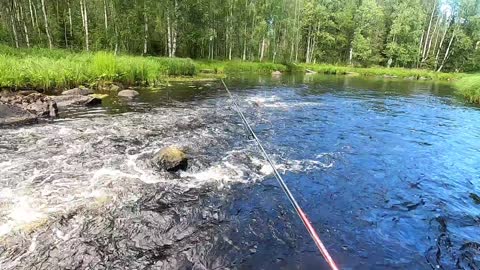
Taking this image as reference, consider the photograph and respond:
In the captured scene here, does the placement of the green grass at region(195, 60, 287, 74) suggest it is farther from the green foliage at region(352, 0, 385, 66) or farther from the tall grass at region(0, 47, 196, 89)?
the green foliage at region(352, 0, 385, 66)

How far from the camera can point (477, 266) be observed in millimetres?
3922

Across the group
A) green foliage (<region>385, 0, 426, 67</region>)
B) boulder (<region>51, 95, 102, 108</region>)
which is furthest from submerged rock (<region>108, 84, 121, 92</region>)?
green foliage (<region>385, 0, 426, 67</region>)

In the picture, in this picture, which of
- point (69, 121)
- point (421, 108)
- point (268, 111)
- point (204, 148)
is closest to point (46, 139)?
point (69, 121)

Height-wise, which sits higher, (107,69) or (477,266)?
(107,69)

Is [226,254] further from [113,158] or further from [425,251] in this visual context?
[113,158]

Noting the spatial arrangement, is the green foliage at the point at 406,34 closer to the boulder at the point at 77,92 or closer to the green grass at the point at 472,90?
the green grass at the point at 472,90

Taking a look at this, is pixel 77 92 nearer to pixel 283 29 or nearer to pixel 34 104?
pixel 34 104

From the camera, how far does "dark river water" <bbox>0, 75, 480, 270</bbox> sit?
3973 millimetres

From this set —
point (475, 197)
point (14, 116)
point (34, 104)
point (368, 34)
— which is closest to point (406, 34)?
point (368, 34)

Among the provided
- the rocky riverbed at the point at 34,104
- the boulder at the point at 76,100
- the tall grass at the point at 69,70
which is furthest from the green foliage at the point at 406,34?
the rocky riverbed at the point at 34,104

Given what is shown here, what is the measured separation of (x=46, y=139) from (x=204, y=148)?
4187 mm

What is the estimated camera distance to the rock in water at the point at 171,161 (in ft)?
21.1

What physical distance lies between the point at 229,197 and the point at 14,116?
816cm

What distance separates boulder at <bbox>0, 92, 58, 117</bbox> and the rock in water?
6.28 m
